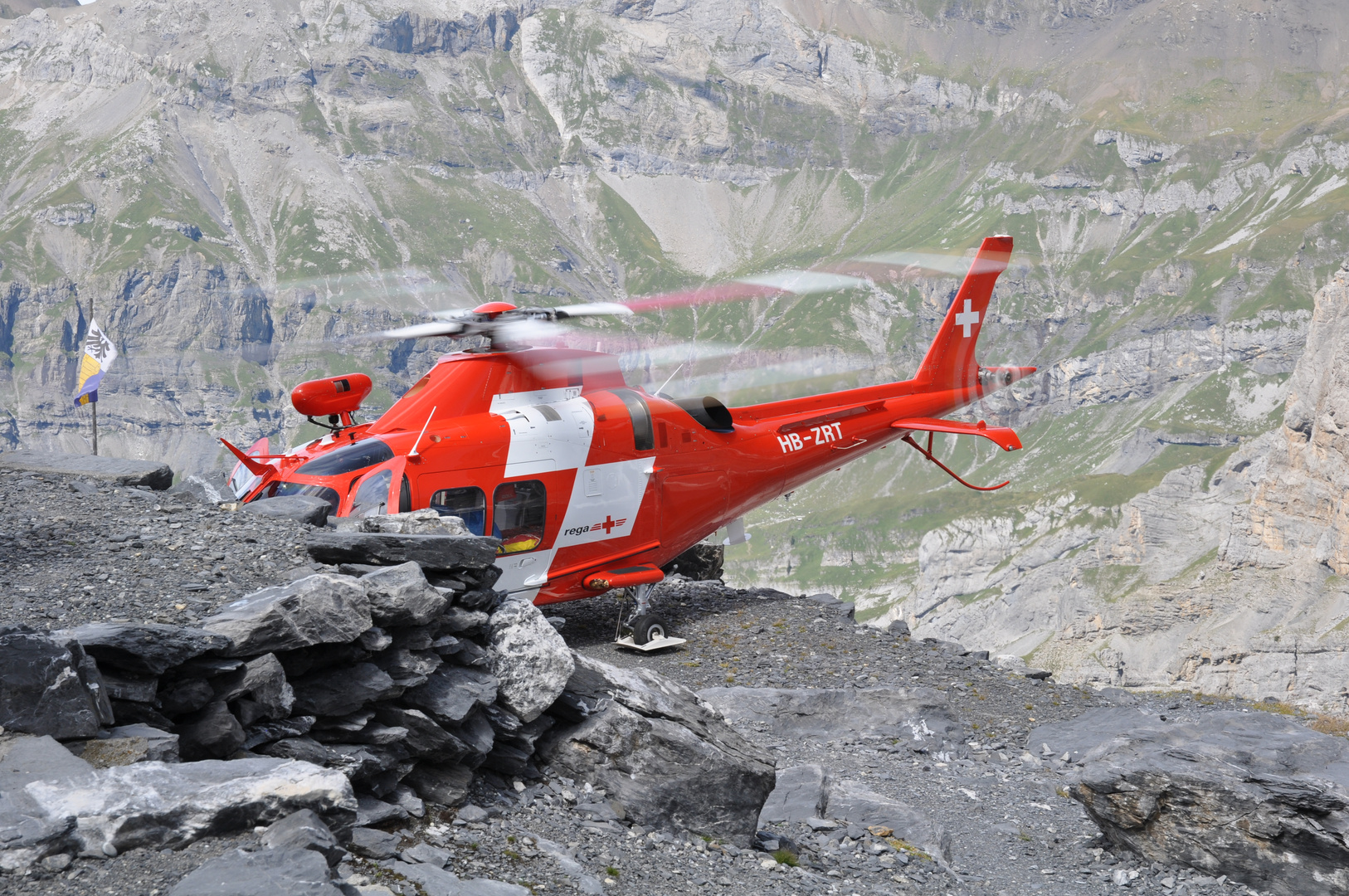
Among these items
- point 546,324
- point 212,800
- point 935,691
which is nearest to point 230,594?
point 212,800

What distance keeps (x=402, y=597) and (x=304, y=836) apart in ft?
9.55

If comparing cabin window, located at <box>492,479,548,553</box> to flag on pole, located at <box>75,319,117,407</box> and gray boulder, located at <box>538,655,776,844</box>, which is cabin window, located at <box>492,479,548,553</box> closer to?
gray boulder, located at <box>538,655,776,844</box>

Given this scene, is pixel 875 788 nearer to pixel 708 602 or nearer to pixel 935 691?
pixel 935 691

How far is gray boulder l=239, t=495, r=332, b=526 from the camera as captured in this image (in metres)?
11.4

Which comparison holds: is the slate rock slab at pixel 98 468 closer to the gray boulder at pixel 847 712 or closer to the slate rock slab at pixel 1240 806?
the gray boulder at pixel 847 712

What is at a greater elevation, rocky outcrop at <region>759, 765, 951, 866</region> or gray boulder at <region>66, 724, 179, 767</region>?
gray boulder at <region>66, 724, 179, 767</region>

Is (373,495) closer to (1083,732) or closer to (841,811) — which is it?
(841,811)

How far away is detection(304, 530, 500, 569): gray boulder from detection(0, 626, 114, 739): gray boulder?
3261mm

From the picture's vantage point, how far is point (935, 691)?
16.3 m

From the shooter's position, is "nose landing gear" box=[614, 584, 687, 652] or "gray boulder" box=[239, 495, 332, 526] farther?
"nose landing gear" box=[614, 584, 687, 652]

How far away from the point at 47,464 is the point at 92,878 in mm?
8410

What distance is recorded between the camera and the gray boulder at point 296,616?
26.2 ft

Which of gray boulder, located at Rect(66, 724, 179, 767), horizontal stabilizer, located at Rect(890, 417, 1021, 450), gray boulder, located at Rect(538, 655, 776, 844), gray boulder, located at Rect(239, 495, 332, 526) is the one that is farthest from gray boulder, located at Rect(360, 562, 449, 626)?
horizontal stabilizer, located at Rect(890, 417, 1021, 450)

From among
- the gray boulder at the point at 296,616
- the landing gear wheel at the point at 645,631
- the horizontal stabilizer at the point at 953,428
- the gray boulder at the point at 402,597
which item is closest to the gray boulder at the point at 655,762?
the gray boulder at the point at 402,597
